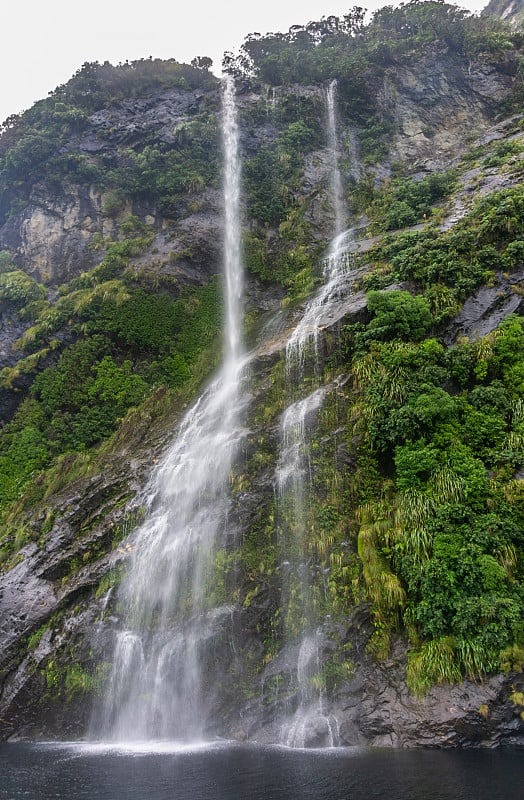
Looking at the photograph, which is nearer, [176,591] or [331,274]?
[176,591]

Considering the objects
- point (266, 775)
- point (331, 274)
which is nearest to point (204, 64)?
point (331, 274)

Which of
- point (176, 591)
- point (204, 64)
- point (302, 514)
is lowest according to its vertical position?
point (176, 591)

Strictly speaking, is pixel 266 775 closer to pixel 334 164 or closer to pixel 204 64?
pixel 334 164

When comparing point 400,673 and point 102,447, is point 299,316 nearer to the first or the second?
point 102,447

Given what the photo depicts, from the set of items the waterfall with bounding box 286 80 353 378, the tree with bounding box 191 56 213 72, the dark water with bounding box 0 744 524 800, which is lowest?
the dark water with bounding box 0 744 524 800

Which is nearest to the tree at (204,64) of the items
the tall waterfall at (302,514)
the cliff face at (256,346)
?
the cliff face at (256,346)

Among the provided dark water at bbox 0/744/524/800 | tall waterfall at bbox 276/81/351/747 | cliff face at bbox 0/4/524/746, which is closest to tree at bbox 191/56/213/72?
cliff face at bbox 0/4/524/746

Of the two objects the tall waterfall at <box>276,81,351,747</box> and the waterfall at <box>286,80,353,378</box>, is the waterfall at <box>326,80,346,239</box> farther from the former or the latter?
the tall waterfall at <box>276,81,351,747</box>
